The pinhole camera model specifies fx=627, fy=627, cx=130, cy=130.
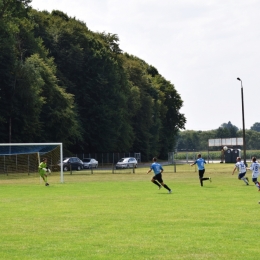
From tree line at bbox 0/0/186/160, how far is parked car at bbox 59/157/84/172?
2.29m

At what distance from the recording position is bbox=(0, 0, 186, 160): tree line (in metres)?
65.0

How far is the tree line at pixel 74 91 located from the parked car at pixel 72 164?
7.50 ft

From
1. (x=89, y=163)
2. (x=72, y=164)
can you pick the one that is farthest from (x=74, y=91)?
(x=72, y=164)

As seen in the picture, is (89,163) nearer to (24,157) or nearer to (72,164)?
(72,164)

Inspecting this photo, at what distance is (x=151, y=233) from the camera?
51.6 ft

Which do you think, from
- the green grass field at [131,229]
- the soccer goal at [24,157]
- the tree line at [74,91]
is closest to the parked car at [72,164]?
the tree line at [74,91]

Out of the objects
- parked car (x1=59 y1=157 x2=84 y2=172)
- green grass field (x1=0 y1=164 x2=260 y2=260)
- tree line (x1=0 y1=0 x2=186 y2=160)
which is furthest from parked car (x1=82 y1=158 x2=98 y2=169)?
green grass field (x1=0 y1=164 x2=260 y2=260)

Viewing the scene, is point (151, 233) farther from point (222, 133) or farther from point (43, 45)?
point (222, 133)

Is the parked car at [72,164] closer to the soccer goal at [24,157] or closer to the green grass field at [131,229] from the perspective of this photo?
the soccer goal at [24,157]

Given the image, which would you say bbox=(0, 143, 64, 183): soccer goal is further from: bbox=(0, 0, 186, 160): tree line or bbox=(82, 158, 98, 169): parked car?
bbox=(82, 158, 98, 169): parked car

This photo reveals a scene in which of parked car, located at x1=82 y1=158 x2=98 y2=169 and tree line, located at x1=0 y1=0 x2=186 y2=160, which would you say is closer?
tree line, located at x1=0 y1=0 x2=186 y2=160

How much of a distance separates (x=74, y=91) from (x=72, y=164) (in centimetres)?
1470

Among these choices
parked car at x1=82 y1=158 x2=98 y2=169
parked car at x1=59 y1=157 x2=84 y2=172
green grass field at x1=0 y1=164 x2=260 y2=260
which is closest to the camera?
green grass field at x1=0 y1=164 x2=260 y2=260

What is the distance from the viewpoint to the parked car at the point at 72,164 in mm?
68675
